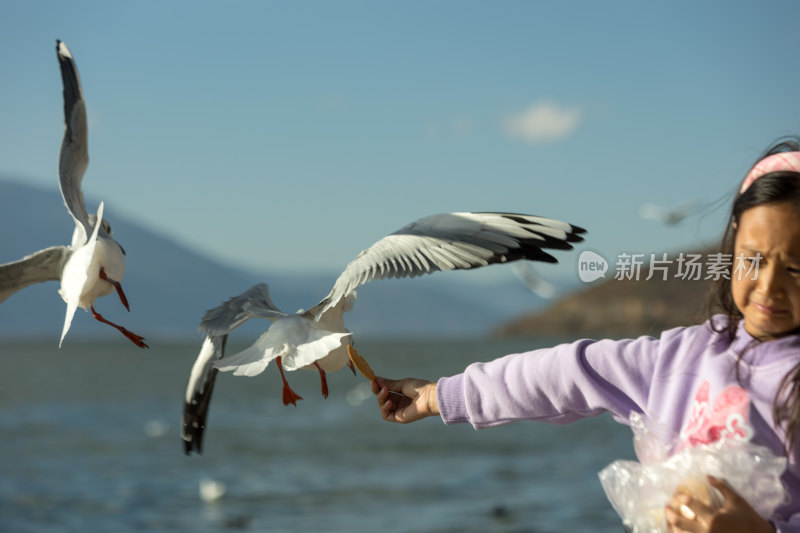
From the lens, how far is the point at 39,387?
41.0 metres

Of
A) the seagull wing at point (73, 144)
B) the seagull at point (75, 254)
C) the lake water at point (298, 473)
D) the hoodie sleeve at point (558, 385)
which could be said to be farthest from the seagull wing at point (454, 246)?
the lake water at point (298, 473)

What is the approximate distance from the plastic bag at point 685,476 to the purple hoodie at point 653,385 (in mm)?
65

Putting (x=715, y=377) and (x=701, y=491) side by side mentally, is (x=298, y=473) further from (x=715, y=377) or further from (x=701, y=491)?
(x=701, y=491)

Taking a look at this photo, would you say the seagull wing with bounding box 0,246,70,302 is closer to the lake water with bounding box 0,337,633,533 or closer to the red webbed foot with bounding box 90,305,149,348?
the red webbed foot with bounding box 90,305,149,348

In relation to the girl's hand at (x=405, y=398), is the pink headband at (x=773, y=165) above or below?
above

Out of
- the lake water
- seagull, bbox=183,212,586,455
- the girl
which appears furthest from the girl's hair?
the lake water

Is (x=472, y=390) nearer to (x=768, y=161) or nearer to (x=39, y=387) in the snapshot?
(x=768, y=161)

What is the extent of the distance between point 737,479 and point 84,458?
21.0 m

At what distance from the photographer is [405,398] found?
5.96ft

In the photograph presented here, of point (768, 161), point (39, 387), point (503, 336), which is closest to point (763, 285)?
point (768, 161)

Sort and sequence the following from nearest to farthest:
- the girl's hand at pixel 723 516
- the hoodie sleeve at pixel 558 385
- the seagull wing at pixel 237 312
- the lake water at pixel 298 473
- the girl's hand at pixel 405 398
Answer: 1. the girl's hand at pixel 723 516
2. the seagull wing at pixel 237 312
3. the hoodie sleeve at pixel 558 385
4. the girl's hand at pixel 405 398
5. the lake water at pixel 298 473

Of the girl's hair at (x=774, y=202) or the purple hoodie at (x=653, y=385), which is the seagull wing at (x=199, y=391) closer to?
the purple hoodie at (x=653, y=385)

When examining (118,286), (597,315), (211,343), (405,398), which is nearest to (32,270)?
(118,286)

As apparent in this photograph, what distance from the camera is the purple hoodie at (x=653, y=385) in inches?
57.4
